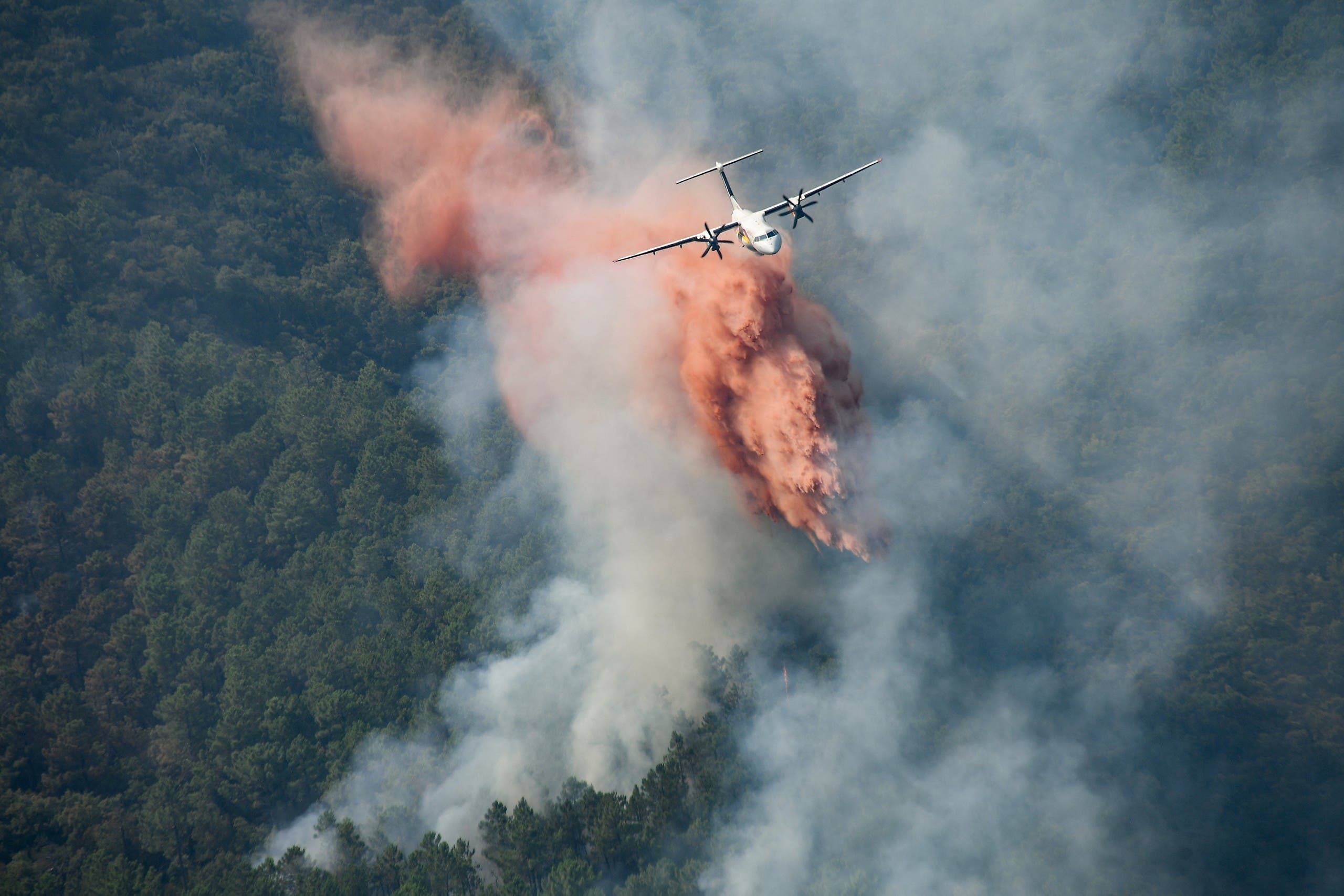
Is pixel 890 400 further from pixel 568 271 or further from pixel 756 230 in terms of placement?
pixel 756 230

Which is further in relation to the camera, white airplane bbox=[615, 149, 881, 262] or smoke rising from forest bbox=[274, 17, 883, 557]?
white airplane bbox=[615, 149, 881, 262]

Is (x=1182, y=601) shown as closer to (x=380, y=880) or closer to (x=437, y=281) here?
(x=380, y=880)

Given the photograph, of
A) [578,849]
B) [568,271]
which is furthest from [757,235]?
[578,849]

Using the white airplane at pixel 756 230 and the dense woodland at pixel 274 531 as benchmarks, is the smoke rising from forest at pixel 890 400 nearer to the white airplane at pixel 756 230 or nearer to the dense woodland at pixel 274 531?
the white airplane at pixel 756 230

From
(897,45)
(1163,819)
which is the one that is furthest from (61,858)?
(897,45)

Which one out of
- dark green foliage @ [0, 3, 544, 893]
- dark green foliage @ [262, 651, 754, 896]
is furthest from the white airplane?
dark green foliage @ [0, 3, 544, 893]

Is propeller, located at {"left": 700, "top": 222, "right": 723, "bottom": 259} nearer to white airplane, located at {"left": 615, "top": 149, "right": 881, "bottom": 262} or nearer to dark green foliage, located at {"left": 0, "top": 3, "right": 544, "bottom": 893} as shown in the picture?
white airplane, located at {"left": 615, "top": 149, "right": 881, "bottom": 262}
